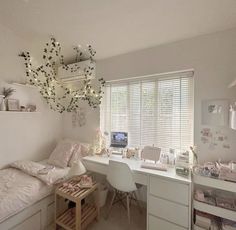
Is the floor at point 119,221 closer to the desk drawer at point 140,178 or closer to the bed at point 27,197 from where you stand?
the bed at point 27,197

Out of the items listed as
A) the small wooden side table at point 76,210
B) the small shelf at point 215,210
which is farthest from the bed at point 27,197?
the small shelf at point 215,210

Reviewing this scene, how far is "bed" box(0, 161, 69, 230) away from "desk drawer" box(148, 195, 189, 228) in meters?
1.32

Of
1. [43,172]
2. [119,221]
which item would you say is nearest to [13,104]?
[43,172]

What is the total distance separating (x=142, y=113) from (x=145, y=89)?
39 centimetres

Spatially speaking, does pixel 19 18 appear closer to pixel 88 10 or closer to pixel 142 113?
pixel 88 10

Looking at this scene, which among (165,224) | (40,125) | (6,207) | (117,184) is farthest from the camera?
(40,125)

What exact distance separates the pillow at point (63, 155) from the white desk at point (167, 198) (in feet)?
4.12

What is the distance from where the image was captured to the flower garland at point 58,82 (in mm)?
2771

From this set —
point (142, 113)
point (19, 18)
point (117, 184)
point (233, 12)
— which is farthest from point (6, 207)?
point (233, 12)

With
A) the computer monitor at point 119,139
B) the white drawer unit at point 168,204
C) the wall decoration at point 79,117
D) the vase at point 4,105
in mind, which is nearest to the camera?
the white drawer unit at point 168,204

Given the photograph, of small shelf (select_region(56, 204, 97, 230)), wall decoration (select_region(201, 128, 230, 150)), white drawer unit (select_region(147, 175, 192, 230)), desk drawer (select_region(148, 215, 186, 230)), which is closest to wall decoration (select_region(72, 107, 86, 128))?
small shelf (select_region(56, 204, 97, 230))

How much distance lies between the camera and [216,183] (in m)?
1.57

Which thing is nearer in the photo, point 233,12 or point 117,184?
point 233,12

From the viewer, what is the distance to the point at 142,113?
2555mm
